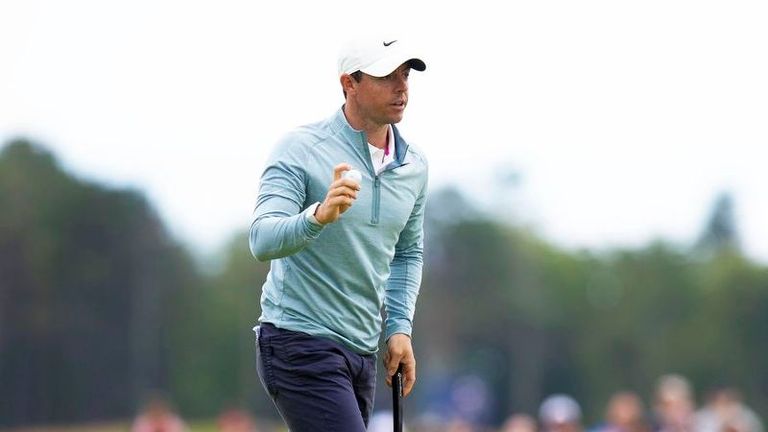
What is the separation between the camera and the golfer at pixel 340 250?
21.4ft

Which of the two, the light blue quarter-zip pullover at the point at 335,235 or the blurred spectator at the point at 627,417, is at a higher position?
the light blue quarter-zip pullover at the point at 335,235

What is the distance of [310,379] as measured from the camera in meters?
6.57

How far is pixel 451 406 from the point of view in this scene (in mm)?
47875

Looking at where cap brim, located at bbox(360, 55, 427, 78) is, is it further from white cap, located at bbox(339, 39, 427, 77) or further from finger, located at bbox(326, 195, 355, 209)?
finger, located at bbox(326, 195, 355, 209)

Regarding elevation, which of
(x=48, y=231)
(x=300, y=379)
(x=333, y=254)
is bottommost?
(x=48, y=231)

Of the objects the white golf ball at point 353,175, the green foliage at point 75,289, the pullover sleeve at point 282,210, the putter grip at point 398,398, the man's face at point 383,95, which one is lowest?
the green foliage at point 75,289

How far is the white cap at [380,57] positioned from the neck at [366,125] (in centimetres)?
18

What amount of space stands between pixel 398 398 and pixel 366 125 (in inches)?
48.2

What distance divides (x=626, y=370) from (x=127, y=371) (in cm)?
2340

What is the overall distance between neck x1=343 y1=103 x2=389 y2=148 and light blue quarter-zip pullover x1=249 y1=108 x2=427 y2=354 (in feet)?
0.13

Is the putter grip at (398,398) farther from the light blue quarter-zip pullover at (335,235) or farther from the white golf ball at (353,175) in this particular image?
the white golf ball at (353,175)

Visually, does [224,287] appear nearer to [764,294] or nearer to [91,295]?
[91,295]

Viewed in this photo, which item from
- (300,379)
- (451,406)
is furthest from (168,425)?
(451,406)

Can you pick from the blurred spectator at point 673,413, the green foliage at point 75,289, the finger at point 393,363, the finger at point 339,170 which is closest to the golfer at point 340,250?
the finger at point 393,363
